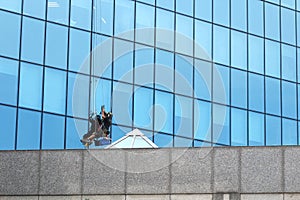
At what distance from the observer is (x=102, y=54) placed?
55906mm

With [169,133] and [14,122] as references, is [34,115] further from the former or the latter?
[169,133]

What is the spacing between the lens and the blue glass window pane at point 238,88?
205ft

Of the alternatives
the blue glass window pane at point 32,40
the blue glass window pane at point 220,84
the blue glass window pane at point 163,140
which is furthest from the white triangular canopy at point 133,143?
the blue glass window pane at point 220,84

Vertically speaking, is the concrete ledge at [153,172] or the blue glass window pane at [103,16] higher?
the blue glass window pane at [103,16]

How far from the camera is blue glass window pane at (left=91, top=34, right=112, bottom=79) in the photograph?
2163 inches

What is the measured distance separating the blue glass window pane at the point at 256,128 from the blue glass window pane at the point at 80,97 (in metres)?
13.0

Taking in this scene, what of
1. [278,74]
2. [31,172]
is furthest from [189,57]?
[31,172]

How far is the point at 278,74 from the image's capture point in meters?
66.6

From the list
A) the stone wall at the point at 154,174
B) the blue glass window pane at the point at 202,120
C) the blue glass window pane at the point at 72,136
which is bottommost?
the stone wall at the point at 154,174

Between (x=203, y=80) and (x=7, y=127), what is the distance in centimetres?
1640

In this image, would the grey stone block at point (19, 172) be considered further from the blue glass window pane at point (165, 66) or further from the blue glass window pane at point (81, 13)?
the blue glass window pane at point (165, 66)

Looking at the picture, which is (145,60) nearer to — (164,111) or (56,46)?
(164,111)

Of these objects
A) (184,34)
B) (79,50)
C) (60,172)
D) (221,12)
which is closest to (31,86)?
(79,50)

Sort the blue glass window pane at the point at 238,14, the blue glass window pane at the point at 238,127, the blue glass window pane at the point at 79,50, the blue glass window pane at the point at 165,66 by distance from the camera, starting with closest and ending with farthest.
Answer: the blue glass window pane at the point at 79,50, the blue glass window pane at the point at 165,66, the blue glass window pane at the point at 238,127, the blue glass window pane at the point at 238,14
